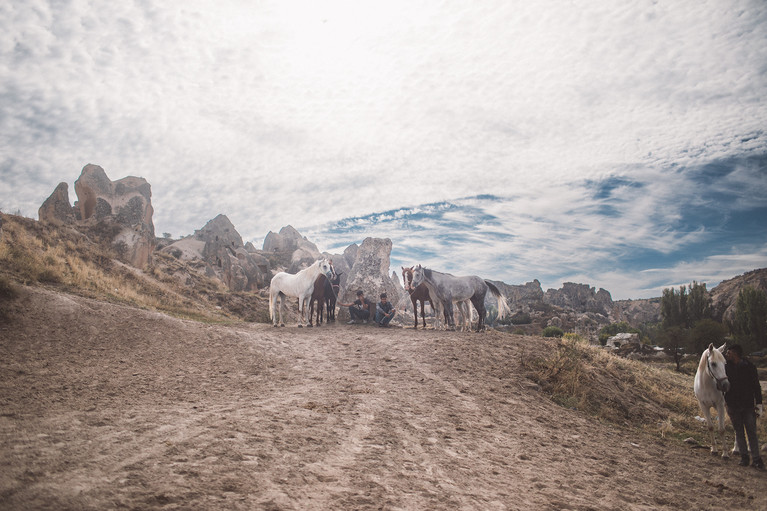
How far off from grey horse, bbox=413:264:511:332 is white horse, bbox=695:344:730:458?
823 centimetres

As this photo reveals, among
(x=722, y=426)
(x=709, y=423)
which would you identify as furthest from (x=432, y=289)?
(x=722, y=426)

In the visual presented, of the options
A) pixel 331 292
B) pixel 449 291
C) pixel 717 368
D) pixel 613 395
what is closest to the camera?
pixel 717 368

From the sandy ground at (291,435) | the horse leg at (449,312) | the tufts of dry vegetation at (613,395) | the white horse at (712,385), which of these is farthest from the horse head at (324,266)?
the white horse at (712,385)

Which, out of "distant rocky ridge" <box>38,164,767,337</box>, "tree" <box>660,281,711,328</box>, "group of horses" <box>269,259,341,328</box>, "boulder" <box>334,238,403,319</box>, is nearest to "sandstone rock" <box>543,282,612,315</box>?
"distant rocky ridge" <box>38,164,767,337</box>

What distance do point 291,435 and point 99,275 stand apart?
54.7ft

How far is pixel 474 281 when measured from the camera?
1588cm

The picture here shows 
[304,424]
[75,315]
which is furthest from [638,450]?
[75,315]

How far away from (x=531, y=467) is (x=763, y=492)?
3.23m

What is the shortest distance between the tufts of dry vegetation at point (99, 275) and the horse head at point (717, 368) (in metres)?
14.9

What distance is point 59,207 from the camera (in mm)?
26000

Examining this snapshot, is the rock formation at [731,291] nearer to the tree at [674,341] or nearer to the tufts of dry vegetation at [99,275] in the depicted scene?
the tree at [674,341]

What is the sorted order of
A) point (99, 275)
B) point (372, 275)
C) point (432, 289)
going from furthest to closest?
point (372, 275) < point (99, 275) < point (432, 289)

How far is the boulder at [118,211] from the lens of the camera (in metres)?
25.7

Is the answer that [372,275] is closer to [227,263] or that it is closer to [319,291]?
[319,291]
